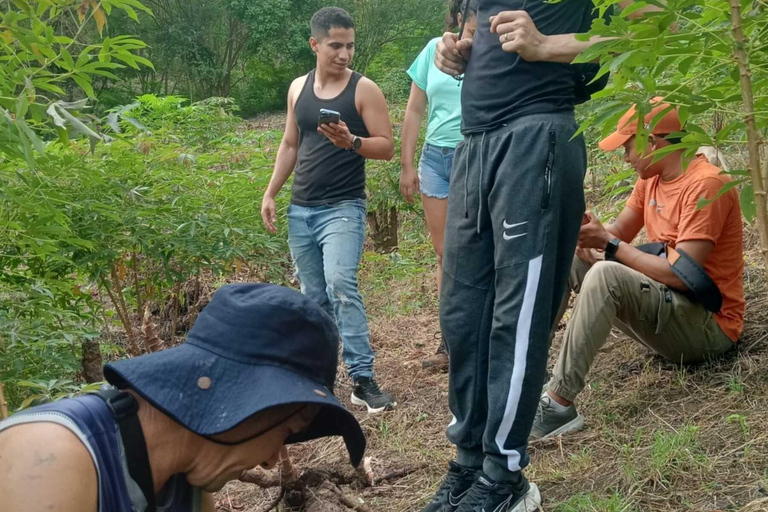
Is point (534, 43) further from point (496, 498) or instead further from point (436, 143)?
point (436, 143)

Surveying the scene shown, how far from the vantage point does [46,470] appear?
4.08 ft

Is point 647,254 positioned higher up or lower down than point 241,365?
lower down

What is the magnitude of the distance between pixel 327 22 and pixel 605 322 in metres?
2.07

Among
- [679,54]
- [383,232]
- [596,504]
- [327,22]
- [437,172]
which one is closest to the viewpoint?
[679,54]

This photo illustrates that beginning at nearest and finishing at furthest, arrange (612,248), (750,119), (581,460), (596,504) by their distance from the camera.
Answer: (750,119)
(596,504)
(581,460)
(612,248)

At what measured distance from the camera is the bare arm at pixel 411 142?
14.0 ft

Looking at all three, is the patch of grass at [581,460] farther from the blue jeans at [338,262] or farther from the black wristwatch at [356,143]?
the black wristwatch at [356,143]

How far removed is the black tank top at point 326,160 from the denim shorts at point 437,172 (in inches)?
14.6

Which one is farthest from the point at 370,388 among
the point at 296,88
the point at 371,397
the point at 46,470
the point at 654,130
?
the point at 46,470

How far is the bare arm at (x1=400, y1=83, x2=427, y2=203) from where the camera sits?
14.0 ft

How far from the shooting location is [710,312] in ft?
10.4

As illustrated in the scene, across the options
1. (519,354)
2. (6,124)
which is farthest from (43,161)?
(519,354)

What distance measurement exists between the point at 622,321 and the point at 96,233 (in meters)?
2.60

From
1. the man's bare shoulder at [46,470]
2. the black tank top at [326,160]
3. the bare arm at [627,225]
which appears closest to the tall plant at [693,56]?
the man's bare shoulder at [46,470]
